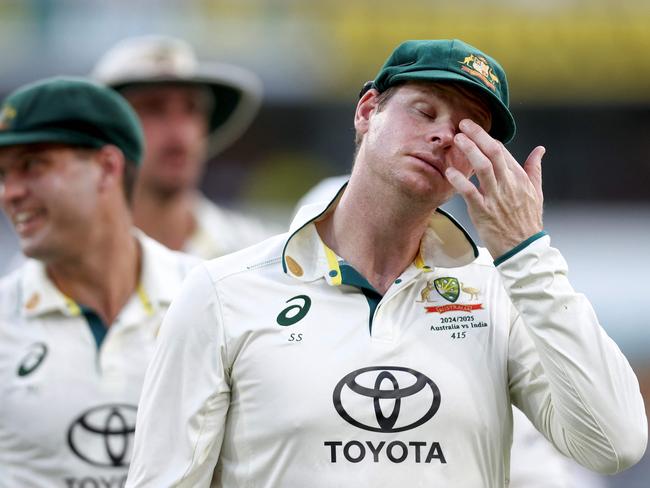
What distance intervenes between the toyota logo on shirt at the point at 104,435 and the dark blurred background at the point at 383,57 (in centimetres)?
1065

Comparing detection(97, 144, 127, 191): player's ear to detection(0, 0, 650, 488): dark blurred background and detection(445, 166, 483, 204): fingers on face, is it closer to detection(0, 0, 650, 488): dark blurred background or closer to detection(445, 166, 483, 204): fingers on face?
detection(445, 166, 483, 204): fingers on face

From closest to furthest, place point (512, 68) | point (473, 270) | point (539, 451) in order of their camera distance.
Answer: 1. point (473, 270)
2. point (539, 451)
3. point (512, 68)

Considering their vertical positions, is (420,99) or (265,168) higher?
(420,99)

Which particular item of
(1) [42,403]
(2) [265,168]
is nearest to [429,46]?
(1) [42,403]

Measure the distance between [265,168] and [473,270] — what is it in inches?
522

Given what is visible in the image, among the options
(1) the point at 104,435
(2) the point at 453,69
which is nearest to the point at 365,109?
(2) the point at 453,69

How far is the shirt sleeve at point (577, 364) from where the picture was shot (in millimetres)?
2750

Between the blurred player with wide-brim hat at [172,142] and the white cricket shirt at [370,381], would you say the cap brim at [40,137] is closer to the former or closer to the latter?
the white cricket shirt at [370,381]

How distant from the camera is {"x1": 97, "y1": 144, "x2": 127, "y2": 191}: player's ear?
179 inches

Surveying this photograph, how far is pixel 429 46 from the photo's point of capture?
2936 mm

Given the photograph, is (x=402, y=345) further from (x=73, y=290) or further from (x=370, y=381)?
(x=73, y=290)

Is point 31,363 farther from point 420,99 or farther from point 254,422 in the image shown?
point 420,99

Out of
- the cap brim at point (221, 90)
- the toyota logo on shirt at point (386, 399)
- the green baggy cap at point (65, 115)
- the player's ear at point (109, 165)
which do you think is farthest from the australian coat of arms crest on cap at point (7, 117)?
the cap brim at point (221, 90)

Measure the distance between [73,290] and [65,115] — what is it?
0.58 meters
